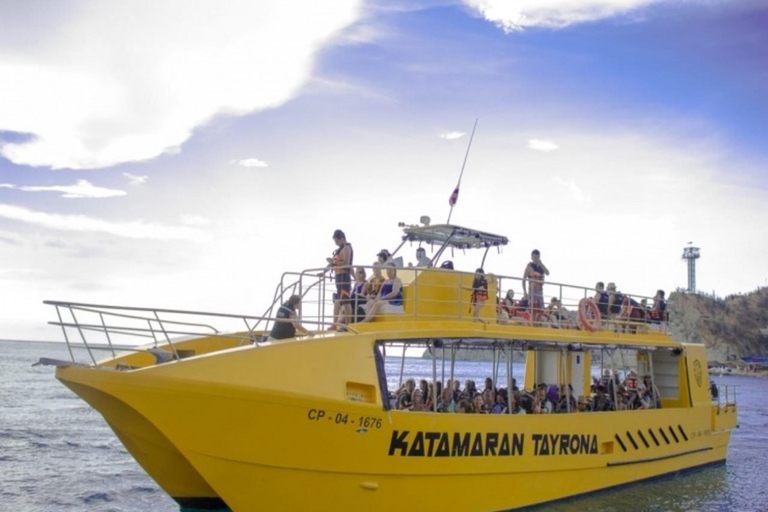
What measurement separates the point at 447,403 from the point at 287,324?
131 inches

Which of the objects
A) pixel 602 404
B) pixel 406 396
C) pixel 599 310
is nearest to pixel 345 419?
pixel 406 396

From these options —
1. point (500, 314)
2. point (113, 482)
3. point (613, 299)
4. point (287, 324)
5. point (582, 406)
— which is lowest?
point (113, 482)

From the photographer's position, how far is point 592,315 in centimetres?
1536

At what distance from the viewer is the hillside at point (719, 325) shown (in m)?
122

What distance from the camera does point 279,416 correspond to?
32.1ft

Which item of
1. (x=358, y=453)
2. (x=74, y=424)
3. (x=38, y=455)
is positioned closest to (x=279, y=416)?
(x=358, y=453)

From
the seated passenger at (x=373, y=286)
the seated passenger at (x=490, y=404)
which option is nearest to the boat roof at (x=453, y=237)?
the seated passenger at (x=373, y=286)

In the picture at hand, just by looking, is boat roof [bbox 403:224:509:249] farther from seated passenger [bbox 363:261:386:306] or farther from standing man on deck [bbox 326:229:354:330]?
standing man on deck [bbox 326:229:354:330]

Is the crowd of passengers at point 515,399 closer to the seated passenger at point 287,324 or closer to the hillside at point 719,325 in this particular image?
the seated passenger at point 287,324

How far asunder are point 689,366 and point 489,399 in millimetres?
6963

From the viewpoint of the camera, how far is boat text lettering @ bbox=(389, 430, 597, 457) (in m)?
10.9

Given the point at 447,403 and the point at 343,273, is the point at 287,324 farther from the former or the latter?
the point at 447,403

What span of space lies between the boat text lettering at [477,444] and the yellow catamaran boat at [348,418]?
0.08ft

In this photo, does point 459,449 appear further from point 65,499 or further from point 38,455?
point 38,455
